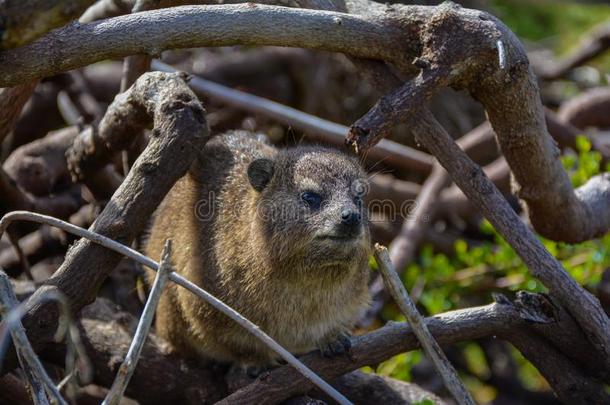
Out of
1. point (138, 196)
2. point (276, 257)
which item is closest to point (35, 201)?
point (138, 196)

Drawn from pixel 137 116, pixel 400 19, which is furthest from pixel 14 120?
pixel 400 19

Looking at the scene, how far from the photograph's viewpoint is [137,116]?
4637mm

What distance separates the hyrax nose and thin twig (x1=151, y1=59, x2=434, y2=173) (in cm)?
199

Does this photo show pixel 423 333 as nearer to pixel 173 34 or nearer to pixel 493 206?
pixel 493 206

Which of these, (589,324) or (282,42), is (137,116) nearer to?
(282,42)

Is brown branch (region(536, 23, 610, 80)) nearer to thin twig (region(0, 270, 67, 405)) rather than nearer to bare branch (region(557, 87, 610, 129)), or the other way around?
bare branch (region(557, 87, 610, 129))

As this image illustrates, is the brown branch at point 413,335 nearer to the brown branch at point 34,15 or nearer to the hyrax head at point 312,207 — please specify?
the hyrax head at point 312,207

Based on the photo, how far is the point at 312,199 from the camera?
15.1 ft

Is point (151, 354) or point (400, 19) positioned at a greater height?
point (400, 19)

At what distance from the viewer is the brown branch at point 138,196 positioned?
402 centimetres

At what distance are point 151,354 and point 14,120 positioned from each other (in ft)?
5.05

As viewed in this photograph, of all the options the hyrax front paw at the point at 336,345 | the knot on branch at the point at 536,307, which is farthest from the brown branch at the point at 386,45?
the hyrax front paw at the point at 336,345

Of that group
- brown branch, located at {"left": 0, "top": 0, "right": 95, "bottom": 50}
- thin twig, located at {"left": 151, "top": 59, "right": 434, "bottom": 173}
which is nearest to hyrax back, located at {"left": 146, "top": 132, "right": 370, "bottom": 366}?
thin twig, located at {"left": 151, "top": 59, "right": 434, "bottom": 173}

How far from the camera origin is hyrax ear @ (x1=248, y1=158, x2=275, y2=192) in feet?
15.8
